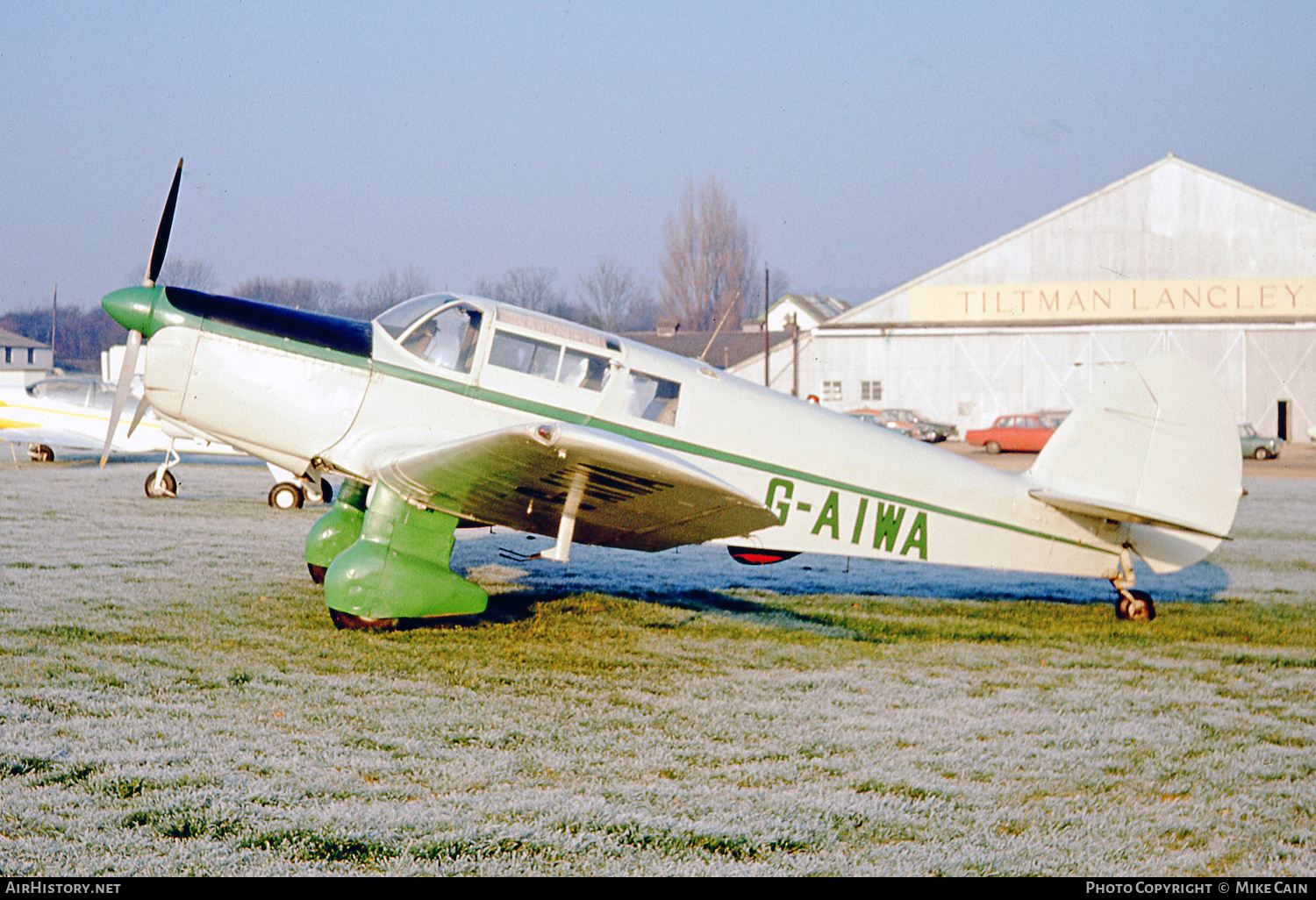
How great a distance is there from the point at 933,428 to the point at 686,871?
115 feet

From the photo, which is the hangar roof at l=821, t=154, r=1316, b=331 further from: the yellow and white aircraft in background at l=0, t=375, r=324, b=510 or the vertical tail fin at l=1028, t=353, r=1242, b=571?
the vertical tail fin at l=1028, t=353, r=1242, b=571

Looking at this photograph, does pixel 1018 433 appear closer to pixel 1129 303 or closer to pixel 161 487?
pixel 1129 303

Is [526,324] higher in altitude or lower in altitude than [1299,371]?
lower

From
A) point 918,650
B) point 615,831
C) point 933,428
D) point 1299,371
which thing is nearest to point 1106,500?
point 918,650

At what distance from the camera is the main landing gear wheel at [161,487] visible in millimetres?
13914

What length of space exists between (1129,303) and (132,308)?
119ft

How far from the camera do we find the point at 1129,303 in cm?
3644

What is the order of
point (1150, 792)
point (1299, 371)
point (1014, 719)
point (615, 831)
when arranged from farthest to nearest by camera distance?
point (1299, 371), point (1014, 719), point (1150, 792), point (615, 831)

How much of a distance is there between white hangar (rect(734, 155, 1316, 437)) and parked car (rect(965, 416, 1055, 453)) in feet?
15.4

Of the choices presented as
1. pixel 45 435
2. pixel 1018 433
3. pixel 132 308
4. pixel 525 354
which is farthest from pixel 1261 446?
pixel 132 308

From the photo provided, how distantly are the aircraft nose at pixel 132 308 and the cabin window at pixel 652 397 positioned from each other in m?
3.13

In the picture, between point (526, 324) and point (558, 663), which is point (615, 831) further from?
point (526, 324)

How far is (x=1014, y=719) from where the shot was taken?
5113 millimetres

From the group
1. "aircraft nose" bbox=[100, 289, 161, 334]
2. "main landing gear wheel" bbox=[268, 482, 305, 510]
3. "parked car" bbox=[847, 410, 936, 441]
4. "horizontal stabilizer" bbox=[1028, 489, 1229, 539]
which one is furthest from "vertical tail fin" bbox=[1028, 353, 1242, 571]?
"parked car" bbox=[847, 410, 936, 441]
